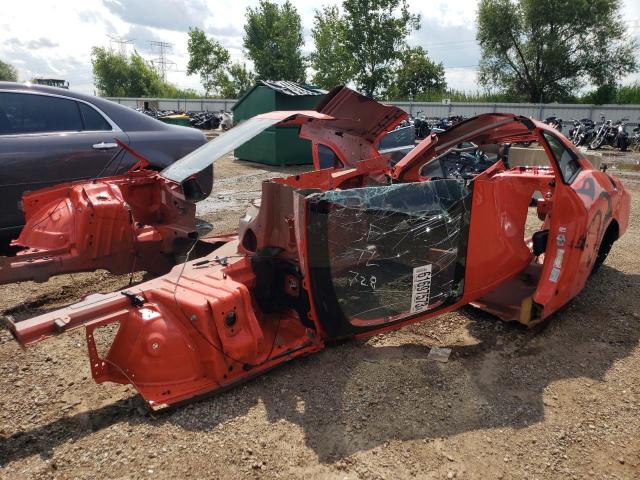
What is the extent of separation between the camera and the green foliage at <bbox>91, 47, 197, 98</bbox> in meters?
57.7

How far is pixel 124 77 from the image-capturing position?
5853 centimetres

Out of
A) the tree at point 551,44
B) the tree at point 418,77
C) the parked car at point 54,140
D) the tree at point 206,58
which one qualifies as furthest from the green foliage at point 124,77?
the parked car at point 54,140

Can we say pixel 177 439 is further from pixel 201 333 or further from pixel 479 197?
pixel 479 197

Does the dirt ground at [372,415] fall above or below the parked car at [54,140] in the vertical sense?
below

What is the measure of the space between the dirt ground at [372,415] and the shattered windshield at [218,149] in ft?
4.59

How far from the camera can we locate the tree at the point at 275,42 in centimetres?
4122

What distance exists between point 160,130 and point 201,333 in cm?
379

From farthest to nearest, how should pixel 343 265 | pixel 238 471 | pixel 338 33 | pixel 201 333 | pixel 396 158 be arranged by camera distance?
1. pixel 338 33
2. pixel 396 158
3. pixel 343 265
4. pixel 201 333
5. pixel 238 471

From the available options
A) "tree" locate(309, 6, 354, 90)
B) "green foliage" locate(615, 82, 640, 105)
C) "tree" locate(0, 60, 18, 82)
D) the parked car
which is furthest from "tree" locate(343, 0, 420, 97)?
"tree" locate(0, 60, 18, 82)

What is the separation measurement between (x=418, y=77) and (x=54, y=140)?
36.8 meters

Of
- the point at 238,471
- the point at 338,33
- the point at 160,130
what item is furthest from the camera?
the point at 338,33

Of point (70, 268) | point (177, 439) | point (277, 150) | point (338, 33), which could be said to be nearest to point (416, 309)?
point (177, 439)

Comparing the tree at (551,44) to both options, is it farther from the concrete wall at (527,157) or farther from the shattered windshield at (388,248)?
the shattered windshield at (388,248)

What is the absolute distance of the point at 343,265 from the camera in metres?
2.84
